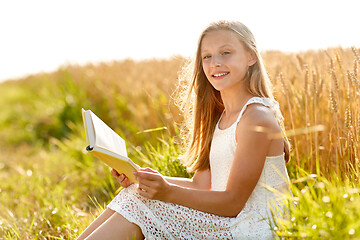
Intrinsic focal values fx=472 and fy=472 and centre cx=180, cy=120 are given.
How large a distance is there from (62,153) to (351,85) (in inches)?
148

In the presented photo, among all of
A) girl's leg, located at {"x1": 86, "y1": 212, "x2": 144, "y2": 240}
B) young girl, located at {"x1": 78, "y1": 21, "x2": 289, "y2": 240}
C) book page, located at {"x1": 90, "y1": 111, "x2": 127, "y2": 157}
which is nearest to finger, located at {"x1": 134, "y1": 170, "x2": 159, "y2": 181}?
young girl, located at {"x1": 78, "y1": 21, "x2": 289, "y2": 240}

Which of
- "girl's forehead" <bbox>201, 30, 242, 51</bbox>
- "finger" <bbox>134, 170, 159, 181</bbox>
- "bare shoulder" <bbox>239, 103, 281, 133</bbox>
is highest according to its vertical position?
"girl's forehead" <bbox>201, 30, 242, 51</bbox>

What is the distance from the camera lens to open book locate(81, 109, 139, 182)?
186 cm

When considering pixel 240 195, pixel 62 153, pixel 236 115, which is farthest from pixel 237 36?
pixel 62 153

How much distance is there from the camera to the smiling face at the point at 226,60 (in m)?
2.29

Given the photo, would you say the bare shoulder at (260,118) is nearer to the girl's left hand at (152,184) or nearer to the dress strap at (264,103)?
the dress strap at (264,103)

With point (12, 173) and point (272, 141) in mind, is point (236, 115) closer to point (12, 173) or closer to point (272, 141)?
point (272, 141)

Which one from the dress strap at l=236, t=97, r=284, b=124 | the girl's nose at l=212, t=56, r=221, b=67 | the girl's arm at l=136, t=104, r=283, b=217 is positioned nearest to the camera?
the girl's arm at l=136, t=104, r=283, b=217

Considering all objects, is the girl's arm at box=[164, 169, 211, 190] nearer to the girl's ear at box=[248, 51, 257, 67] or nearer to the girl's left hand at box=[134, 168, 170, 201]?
the girl's left hand at box=[134, 168, 170, 201]

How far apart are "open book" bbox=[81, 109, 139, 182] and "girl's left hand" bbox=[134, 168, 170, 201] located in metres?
0.04

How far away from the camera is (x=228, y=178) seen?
2.12 meters

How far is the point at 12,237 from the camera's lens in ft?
9.46

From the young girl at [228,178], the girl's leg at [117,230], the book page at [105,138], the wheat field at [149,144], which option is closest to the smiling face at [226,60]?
the young girl at [228,178]

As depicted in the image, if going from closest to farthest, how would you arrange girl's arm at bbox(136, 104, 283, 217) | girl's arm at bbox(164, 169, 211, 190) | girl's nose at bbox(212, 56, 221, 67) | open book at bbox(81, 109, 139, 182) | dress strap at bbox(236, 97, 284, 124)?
open book at bbox(81, 109, 139, 182), girl's arm at bbox(136, 104, 283, 217), dress strap at bbox(236, 97, 284, 124), girl's nose at bbox(212, 56, 221, 67), girl's arm at bbox(164, 169, 211, 190)
